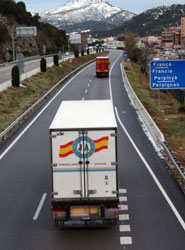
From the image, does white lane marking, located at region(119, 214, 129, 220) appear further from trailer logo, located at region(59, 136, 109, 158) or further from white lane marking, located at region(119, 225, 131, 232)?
trailer logo, located at region(59, 136, 109, 158)

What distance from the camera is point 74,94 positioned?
43.1 meters

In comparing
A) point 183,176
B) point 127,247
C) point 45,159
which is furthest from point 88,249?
point 45,159

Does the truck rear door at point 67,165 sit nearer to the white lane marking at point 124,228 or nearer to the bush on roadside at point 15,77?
the white lane marking at point 124,228

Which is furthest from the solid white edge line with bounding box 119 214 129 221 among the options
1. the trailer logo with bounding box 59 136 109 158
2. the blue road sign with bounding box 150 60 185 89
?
the blue road sign with bounding box 150 60 185 89

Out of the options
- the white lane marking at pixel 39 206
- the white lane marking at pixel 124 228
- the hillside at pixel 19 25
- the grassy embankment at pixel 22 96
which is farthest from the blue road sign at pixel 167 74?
the hillside at pixel 19 25

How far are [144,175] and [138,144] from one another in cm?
552

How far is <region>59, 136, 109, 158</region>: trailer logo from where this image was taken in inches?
424

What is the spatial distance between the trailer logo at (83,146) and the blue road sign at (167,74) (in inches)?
767

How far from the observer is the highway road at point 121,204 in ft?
36.1

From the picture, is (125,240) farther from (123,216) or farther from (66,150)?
(66,150)

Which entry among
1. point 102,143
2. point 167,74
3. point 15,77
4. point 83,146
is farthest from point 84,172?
point 15,77

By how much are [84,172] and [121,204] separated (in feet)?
11.1

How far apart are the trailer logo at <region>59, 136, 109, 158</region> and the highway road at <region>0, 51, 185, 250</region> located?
2517 millimetres

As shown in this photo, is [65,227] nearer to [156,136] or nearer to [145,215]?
[145,215]
